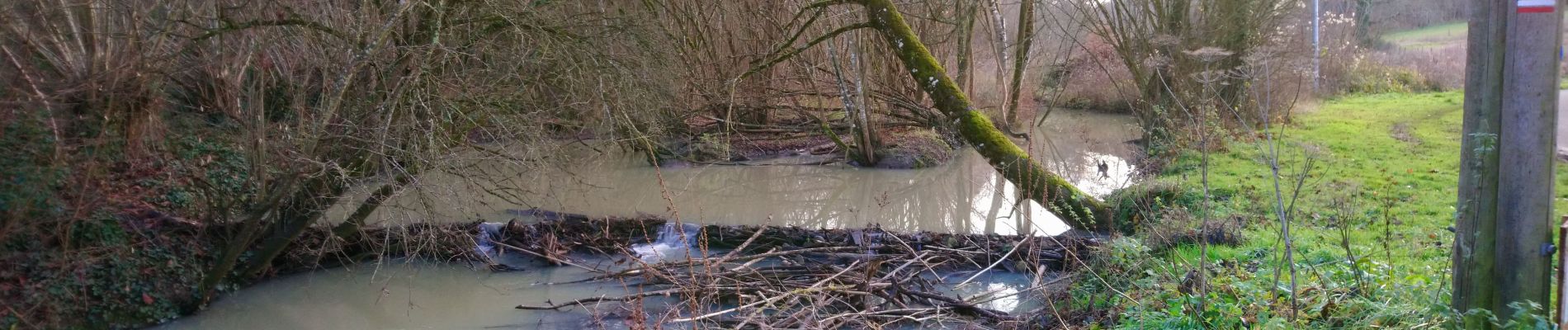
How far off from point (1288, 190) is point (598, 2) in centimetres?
738

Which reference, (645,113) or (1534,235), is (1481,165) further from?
→ (645,113)

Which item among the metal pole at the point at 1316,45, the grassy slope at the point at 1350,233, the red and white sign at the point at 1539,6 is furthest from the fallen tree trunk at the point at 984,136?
the metal pole at the point at 1316,45

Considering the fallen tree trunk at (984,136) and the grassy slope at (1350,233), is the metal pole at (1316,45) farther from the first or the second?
the fallen tree trunk at (984,136)

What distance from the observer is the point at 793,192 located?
14141mm

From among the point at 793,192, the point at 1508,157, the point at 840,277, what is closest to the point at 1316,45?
the point at 793,192

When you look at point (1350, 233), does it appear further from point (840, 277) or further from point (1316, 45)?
point (1316, 45)

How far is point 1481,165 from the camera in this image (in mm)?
3666

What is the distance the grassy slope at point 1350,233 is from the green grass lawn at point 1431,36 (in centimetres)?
1163

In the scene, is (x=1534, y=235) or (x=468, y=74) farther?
(x=468, y=74)

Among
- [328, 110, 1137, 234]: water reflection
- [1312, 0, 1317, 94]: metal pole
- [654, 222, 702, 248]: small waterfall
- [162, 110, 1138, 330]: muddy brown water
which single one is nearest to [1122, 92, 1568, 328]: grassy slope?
[162, 110, 1138, 330]: muddy brown water

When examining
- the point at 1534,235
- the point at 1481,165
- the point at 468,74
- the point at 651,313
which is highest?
the point at 468,74

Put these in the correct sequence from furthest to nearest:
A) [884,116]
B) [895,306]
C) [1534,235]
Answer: [884,116] < [895,306] < [1534,235]

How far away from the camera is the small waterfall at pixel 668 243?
385 inches

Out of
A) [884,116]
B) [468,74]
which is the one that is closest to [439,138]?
[468,74]
